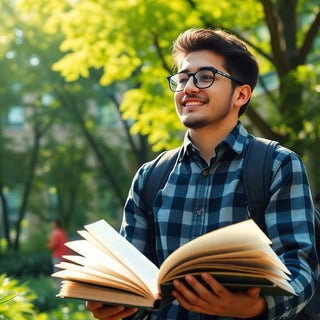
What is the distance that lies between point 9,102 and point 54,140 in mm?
4060

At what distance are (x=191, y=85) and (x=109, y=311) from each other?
0.81m

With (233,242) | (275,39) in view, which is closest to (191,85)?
(233,242)

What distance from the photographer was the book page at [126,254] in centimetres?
232

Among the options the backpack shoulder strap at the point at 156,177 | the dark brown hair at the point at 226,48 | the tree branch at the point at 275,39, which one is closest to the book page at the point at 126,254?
the backpack shoulder strap at the point at 156,177

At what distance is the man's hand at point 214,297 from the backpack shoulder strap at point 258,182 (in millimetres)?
362

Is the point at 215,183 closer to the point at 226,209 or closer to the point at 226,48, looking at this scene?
the point at 226,209

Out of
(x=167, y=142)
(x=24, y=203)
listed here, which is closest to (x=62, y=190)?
(x=24, y=203)

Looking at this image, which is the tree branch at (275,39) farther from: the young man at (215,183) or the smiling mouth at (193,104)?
the smiling mouth at (193,104)

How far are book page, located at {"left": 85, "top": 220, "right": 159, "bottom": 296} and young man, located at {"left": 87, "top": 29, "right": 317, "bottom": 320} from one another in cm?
14

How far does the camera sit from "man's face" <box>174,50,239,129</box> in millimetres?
2666

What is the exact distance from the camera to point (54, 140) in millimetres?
29500

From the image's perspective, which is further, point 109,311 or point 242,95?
point 242,95

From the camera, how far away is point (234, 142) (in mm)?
2684

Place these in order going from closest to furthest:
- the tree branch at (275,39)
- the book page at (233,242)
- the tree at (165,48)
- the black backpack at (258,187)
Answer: the book page at (233,242) → the black backpack at (258,187) → the tree branch at (275,39) → the tree at (165,48)
